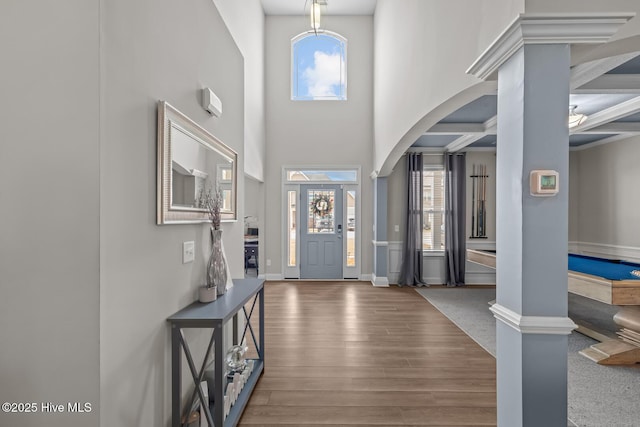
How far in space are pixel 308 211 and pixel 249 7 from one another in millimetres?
3724

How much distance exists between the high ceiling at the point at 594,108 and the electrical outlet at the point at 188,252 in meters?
3.16

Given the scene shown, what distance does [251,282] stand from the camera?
262cm

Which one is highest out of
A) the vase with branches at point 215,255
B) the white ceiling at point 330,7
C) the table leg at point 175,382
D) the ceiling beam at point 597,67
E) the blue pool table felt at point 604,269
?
the white ceiling at point 330,7

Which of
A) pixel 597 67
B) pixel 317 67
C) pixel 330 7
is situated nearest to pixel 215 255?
pixel 597 67

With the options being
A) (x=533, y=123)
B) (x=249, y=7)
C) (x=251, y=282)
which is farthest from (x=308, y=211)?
(x=533, y=123)

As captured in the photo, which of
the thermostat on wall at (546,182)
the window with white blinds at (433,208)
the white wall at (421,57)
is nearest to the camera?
the thermostat on wall at (546,182)

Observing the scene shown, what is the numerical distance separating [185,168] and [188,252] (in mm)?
483

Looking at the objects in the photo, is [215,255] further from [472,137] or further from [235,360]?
[472,137]

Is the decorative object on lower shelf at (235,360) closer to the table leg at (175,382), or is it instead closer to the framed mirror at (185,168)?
the table leg at (175,382)

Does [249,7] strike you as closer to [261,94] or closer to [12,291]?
[261,94]

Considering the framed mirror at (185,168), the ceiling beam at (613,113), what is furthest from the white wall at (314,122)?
the framed mirror at (185,168)

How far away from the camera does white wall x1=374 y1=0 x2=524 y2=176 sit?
2104mm

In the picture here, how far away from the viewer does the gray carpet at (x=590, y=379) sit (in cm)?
220

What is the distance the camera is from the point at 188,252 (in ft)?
6.29
